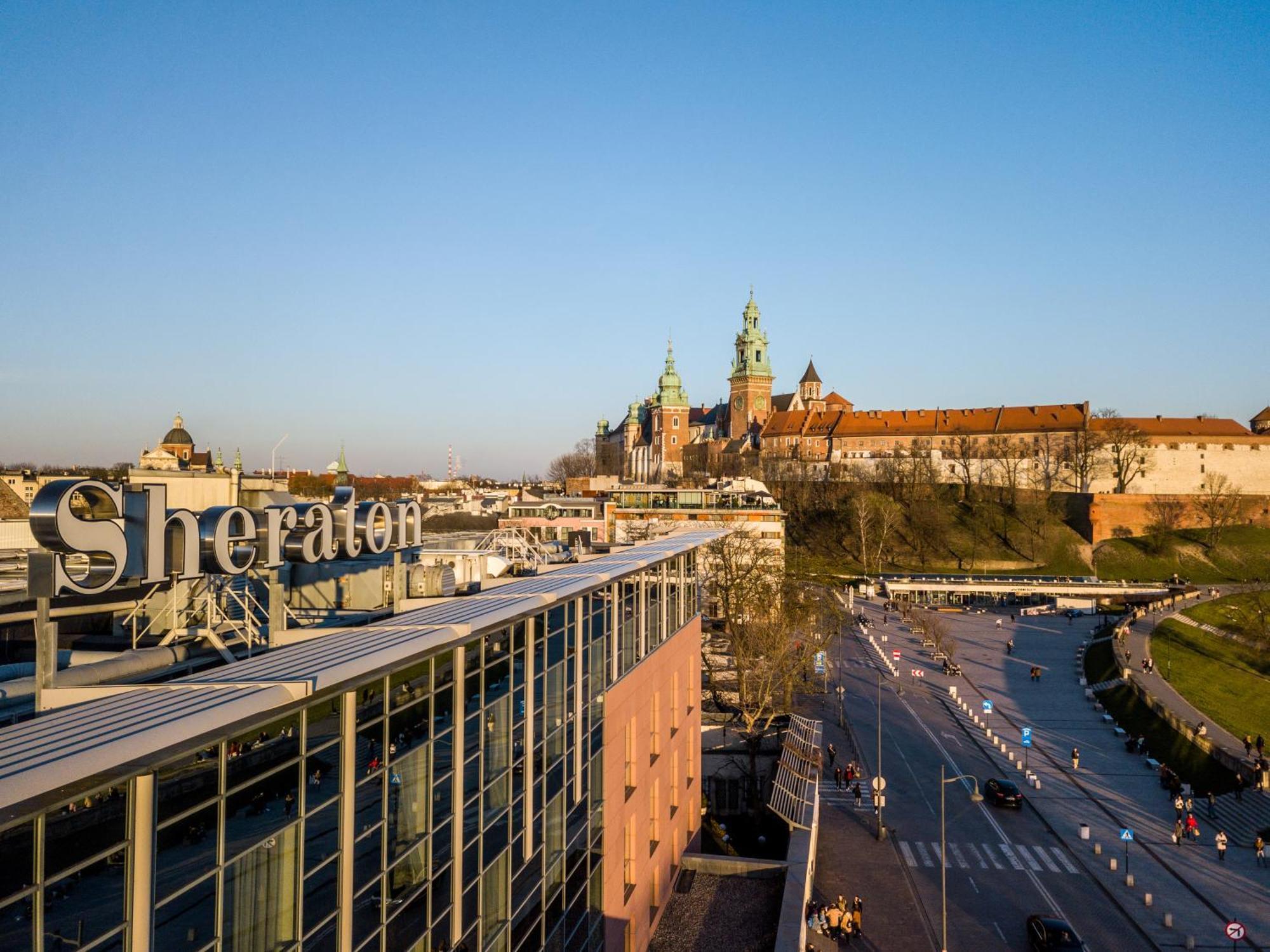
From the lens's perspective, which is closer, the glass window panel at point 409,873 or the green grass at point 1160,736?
the glass window panel at point 409,873

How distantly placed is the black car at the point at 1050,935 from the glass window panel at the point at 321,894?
64.1 feet

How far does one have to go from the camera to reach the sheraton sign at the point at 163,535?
718 centimetres

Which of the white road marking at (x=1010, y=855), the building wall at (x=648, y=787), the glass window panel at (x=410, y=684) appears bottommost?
the white road marking at (x=1010, y=855)

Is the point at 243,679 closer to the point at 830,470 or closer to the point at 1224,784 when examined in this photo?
the point at 1224,784

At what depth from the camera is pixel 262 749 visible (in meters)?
7.72

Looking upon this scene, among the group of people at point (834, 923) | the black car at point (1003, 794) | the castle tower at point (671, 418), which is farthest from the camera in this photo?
the castle tower at point (671, 418)

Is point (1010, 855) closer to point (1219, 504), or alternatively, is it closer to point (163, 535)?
point (163, 535)

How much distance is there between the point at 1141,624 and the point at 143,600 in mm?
71332

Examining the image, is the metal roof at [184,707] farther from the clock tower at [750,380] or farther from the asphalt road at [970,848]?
the clock tower at [750,380]

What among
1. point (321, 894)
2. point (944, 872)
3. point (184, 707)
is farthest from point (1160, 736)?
point (184, 707)

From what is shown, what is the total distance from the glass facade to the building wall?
1331 millimetres

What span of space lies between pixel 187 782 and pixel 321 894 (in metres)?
2.45

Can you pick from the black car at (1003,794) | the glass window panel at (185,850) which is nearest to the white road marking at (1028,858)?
the black car at (1003,794)

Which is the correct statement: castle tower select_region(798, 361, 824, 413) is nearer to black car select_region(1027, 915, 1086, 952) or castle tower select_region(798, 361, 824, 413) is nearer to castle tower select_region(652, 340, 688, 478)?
castle tower select_region(652, 340, 688, 478)
